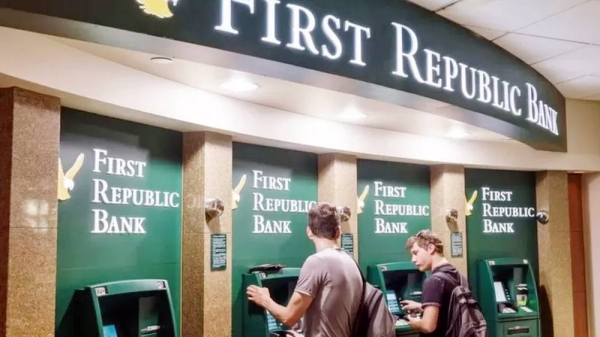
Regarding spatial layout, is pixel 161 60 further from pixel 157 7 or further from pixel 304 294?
pixel 304 294

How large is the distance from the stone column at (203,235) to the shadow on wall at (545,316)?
3.52m

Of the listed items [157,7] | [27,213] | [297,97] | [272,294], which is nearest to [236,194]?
[272,294]

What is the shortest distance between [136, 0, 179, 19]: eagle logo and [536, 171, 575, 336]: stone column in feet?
16.6

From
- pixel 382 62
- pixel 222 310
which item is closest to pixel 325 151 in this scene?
pixel 222 310

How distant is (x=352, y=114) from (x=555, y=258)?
2930 millimetres

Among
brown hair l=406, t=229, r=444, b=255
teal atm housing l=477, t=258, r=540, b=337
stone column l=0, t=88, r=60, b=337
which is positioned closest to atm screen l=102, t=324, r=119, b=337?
stone column l=0, t=88, r=60, b=337

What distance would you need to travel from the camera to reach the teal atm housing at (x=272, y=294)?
432cm

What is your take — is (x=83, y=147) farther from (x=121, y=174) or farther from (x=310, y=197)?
(x=310, y=197)

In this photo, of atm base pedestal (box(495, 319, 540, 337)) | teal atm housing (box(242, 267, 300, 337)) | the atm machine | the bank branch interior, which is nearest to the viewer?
the bank branch interior

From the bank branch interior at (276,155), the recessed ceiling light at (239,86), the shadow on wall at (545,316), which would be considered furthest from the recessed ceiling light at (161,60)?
the shadow on wall at (545,316)

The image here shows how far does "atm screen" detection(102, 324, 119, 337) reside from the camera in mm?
3451

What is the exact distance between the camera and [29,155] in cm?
290

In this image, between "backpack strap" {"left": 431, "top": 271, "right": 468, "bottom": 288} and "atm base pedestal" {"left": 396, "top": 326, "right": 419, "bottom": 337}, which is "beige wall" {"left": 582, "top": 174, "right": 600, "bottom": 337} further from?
"backpack strap" {"left": 431, "top": 271, "right": 468, "bottom": 288}

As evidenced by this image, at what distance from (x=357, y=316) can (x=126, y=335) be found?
128 centimetres
